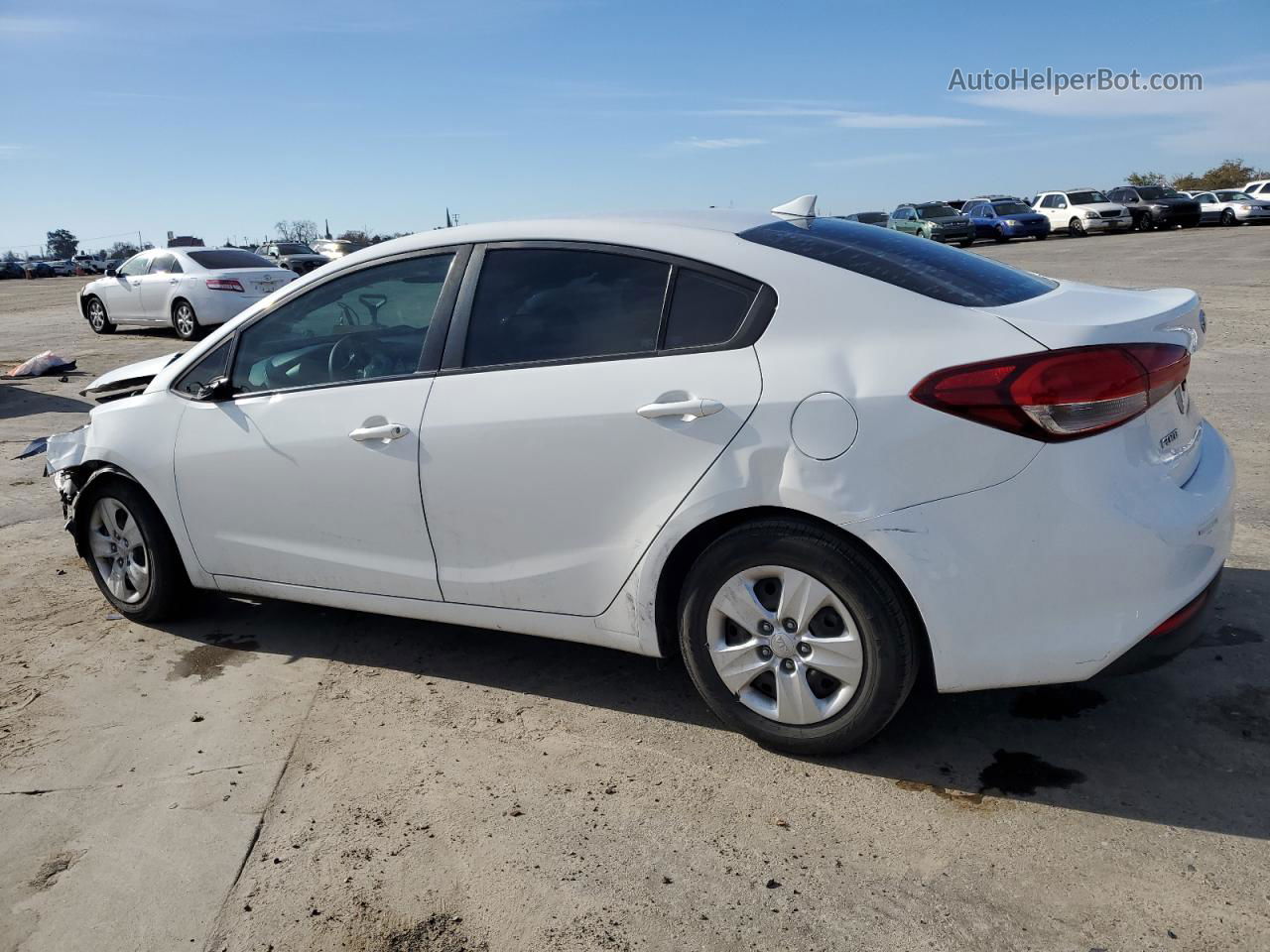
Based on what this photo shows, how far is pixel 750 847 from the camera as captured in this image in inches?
115

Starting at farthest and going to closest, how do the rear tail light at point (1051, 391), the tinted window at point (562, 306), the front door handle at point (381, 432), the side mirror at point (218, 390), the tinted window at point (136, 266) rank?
1. the tinted window at point (136, 266)
2. the side mirror at point (218, 390)
3. the front door handle at point (381, 432)
4. the tinted window at point (562, 306)
5. the rear tail light at point (1051, 391)

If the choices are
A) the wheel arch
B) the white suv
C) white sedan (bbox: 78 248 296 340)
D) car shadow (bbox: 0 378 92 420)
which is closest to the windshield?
the white suv

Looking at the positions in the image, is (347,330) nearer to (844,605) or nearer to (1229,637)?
(844,605)

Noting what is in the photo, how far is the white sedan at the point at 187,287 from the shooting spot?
17.3 meters

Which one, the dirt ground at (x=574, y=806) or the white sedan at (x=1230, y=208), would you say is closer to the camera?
the dirt ground at (x=574, y=806)

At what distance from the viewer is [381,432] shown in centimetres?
378

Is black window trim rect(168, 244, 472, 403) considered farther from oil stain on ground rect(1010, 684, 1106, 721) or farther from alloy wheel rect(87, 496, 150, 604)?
oil stain on ground rect(1010, 684, 1106, 721)

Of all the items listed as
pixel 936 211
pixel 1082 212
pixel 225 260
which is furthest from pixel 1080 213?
pixel 225 260

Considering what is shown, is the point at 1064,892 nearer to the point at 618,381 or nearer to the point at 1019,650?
the point at 1019,650

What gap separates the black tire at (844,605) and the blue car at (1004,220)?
37927 mm

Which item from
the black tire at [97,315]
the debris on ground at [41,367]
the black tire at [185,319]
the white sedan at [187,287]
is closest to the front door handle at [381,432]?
the debris on ground at [41,367]

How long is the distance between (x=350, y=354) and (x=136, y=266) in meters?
16.6

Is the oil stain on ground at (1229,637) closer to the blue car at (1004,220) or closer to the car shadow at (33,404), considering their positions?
the car shadow at (33,404)

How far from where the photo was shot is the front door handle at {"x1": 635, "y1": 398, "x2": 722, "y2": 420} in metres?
3.19
